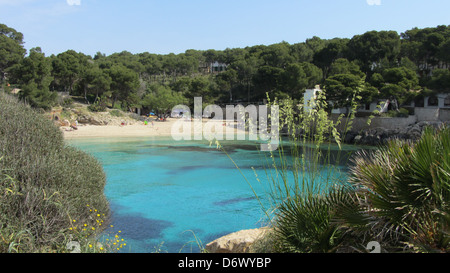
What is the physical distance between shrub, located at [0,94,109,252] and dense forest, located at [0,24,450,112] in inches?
1088

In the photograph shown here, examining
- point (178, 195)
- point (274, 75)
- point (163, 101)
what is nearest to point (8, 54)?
point (163, 101)

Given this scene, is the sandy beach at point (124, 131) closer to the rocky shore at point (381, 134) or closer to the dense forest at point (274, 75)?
the dense forest at point (274, 75)

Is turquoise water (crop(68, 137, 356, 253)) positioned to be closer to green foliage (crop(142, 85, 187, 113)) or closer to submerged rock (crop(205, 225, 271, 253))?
submerged rock (crop(205, 225, 271, 253))

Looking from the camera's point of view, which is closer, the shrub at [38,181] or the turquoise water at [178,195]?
the shrub at [38,181]

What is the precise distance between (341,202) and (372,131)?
95.1ft

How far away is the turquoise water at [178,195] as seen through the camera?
9.78m

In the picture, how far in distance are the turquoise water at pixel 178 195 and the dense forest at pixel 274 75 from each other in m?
16.6

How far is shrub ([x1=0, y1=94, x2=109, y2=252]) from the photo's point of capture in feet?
14.8

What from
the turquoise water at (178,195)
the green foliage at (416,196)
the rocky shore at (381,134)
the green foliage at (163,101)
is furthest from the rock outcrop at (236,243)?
the green foliage at (163,101)

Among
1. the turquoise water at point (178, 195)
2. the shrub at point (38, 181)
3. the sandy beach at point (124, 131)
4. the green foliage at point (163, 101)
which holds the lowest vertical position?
the turquoise water at point (178, 195)

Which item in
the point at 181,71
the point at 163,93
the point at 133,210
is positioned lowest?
the point at 133,210
